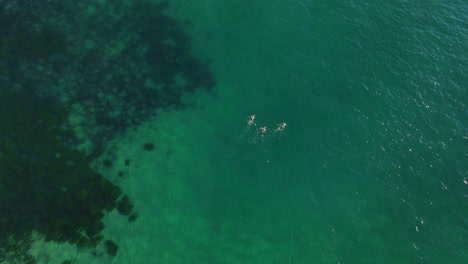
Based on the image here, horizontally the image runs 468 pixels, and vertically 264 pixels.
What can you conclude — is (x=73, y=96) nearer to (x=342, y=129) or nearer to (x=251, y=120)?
(x=251, y=120)

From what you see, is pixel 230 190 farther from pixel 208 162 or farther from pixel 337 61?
pixel 337 61

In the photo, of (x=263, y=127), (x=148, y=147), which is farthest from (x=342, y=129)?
(x=148, y=147)

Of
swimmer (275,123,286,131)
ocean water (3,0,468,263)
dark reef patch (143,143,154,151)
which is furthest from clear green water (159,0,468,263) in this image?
dark reef patch (143,143,154,151)

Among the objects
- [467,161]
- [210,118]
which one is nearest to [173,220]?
[210,118]

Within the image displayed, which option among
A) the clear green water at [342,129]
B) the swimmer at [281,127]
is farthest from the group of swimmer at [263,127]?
the clear green water at [342,129]

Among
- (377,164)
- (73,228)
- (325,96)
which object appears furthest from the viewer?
(325,96)

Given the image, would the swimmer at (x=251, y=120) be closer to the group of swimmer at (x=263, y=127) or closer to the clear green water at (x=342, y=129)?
the group of swimmer at (x=263, y=127)

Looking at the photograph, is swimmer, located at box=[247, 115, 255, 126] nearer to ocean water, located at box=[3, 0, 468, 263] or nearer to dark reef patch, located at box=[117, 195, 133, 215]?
ocean water, located at box=[3, 0, 468, 263]

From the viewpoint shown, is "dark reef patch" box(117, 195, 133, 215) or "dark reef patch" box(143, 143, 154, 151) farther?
"dark reef patch" box(143, 143, 154, 151)
